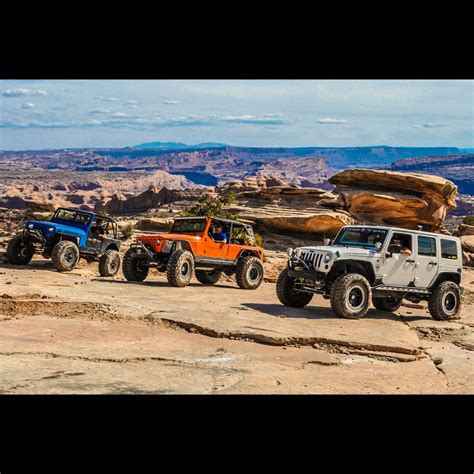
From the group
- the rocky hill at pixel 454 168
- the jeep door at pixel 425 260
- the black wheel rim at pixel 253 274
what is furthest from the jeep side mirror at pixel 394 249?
the rocky hill at pixel 454 168

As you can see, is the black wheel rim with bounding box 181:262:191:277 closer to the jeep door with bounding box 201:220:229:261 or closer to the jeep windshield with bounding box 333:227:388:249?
the jeep door with bounding box 201:220:229:261

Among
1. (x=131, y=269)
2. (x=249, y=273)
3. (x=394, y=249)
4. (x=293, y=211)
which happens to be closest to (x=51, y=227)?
(x=131, y=269)

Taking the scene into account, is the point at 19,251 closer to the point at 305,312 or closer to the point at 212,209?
the point at 305,312

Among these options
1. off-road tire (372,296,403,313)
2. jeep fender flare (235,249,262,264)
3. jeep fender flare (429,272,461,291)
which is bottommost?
off-road tire (372,296,403,313)

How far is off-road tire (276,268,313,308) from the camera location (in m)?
14.9

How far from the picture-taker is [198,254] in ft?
60.8

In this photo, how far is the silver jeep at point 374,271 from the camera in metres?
13.9

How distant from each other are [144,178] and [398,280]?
574 feet

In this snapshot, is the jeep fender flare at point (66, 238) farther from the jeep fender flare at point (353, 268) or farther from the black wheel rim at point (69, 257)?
the jeep fender flare at point (353, 268)

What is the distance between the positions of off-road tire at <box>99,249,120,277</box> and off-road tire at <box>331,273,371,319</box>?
787 cm

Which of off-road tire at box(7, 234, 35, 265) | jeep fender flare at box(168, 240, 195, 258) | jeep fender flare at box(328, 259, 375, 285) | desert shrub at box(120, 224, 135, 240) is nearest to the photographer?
jeep fender flare at box(328, 259, 375, 285)

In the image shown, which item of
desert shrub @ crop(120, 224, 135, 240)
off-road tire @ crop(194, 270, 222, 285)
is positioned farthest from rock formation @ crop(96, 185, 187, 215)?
off-road tire @ crop(194, 270, 222, 285)
